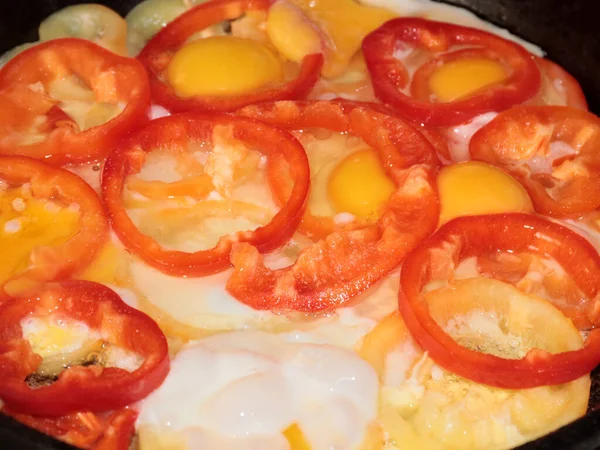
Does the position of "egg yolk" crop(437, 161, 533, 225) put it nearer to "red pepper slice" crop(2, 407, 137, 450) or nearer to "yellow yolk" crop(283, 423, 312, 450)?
"yellow yolk" crop(283, 423, 312, 450)

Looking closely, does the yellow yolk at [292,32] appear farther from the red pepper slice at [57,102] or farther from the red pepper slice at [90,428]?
the red pepper slice at [90,428]

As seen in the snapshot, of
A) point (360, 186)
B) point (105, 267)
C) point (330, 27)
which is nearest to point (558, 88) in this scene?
point (330, 27)

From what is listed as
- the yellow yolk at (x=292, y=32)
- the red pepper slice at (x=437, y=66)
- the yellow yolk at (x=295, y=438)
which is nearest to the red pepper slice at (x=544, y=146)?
the red pepper slice at (x=437, y=66)

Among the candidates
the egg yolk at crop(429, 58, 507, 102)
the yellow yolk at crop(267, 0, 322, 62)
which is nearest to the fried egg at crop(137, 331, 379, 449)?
the egg yolk at crop(429, 58, 507, 102)

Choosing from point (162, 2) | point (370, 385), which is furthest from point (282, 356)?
point (162, 2)

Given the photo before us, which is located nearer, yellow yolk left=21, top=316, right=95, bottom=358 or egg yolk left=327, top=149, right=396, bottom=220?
yellow yolk left=21, top=316, right=95, bottom=358

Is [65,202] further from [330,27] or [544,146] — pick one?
[544,146]

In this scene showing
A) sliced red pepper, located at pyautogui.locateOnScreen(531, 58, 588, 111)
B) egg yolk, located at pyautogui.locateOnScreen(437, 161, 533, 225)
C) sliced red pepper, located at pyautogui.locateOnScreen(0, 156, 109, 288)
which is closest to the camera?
sliced red pepper, located at pyautogui.locateOnScreen(0, 156, 109, 288)
